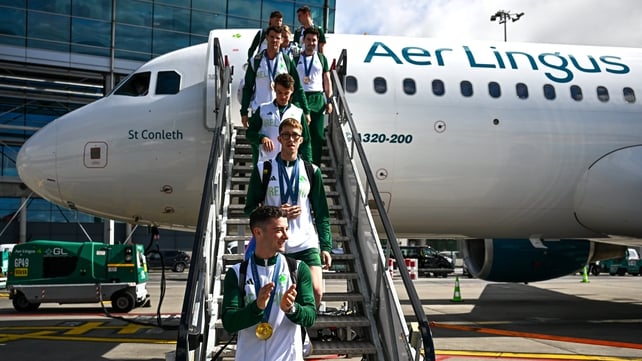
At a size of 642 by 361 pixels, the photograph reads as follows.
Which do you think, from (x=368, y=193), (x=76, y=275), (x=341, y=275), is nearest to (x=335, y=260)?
(x=341, y=275)

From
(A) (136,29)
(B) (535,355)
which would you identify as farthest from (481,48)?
(A) (136,29)

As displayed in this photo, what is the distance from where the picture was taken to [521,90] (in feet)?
34.3

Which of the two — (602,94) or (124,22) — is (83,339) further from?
(124,22)

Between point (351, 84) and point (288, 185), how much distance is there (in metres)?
5.41

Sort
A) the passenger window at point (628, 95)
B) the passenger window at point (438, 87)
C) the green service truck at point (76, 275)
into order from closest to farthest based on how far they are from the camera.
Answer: the passenger window at point (438, 87) < the passenger window at point (628, 95) < the green service truck at point (76, 275)

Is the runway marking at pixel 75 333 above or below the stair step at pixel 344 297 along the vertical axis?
below

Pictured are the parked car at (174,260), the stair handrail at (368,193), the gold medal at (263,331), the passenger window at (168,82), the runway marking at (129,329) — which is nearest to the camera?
the gold medal at (263,331)

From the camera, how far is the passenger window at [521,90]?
1042cm

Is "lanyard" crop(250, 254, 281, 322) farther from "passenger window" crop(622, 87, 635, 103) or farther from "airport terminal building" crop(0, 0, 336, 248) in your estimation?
"airport terminal building" crop(0, 0, 336, 248)

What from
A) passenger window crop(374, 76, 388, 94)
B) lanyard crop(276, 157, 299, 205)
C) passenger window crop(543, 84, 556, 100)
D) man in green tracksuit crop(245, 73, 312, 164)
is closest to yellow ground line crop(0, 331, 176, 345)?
passenger window crop(374, 76, 388, 94)

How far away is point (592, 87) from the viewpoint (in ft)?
35.6

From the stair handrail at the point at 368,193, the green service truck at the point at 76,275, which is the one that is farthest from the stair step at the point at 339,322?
the green service truck at the point at 76,275

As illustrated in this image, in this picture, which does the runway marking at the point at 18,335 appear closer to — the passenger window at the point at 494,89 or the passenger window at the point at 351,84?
the passenger window at the point at 351,84

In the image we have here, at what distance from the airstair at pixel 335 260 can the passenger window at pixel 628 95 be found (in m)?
5.24
